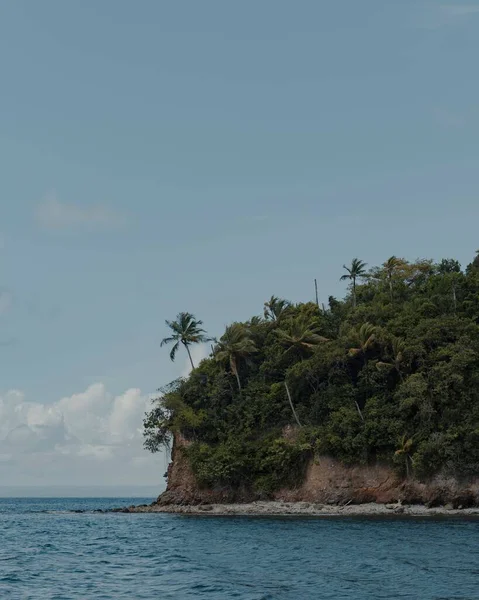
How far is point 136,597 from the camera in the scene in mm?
24234

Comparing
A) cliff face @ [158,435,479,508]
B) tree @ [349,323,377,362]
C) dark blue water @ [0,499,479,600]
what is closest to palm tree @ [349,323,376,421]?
tree @ [349,323,377,362]

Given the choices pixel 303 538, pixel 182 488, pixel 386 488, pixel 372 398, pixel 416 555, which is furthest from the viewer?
pixel 182 488

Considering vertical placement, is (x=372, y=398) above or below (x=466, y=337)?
below

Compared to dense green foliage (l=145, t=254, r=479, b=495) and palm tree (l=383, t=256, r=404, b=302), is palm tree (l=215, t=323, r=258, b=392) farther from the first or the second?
palm tree (l=383, t=256, r=404, b=302)

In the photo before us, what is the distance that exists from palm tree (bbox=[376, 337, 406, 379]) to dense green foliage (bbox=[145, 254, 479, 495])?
0.11 meters

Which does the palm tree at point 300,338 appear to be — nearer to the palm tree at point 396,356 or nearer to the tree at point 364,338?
the tree at point 364,338

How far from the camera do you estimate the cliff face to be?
55.3 m

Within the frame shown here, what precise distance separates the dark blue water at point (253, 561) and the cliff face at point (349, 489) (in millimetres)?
7290

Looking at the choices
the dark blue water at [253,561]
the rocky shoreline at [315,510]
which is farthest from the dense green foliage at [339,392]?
the dark blue water at [253,561]

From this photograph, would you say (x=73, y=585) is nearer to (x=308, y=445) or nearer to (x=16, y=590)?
(x=16, y=590)

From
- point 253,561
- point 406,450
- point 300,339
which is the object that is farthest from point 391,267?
point 253,561

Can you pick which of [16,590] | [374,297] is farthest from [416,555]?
[374,297]

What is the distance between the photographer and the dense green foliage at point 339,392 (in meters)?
58.0

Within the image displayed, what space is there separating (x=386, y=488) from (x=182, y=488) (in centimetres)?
1988
